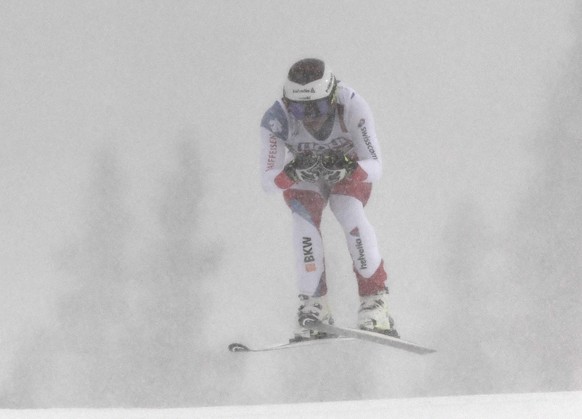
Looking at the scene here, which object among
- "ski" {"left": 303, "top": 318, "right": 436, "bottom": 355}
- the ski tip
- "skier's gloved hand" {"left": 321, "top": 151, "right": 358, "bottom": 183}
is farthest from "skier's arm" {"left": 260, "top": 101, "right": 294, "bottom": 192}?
the ski tip

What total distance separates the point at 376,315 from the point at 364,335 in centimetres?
45

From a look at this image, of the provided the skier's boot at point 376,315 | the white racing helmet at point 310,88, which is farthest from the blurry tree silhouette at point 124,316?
the white racing helmet at point 310,88

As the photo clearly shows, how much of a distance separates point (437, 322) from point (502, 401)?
18836mm

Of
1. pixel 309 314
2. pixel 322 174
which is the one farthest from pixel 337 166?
pixel 309 314

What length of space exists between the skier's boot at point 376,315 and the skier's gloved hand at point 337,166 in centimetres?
106

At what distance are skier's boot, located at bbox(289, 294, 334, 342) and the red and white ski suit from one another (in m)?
0.06

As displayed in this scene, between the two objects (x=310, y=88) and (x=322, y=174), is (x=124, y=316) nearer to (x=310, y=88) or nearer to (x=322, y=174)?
(x=322, y=174)

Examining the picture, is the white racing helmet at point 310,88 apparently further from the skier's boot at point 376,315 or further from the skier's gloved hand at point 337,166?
the skier's boot at point 376,315

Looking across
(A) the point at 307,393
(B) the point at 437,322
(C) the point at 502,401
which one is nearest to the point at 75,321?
(A) the point at 307,393

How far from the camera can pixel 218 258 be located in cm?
2592

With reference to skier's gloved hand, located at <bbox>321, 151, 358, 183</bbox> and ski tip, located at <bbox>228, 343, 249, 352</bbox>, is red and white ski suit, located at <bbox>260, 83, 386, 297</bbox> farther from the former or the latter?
ski tip, located at <bbox>228, 343, 249, 352</bbox>

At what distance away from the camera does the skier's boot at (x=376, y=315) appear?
8.03 m

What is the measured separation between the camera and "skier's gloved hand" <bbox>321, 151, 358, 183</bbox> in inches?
306

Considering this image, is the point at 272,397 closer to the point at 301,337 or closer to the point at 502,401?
the point at 301,337
